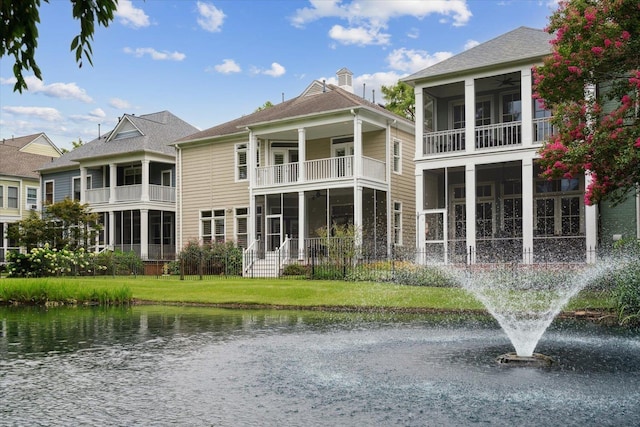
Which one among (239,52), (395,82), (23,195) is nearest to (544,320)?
(239,52)

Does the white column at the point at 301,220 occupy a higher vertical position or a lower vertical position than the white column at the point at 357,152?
lower

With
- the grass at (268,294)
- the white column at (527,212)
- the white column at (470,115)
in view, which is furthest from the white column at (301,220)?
the white column at (527,212)

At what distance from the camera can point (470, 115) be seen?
25.2 meters

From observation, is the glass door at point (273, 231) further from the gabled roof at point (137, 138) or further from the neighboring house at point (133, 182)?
the gabled roof at point (137, 138)

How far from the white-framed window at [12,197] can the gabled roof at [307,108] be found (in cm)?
1849

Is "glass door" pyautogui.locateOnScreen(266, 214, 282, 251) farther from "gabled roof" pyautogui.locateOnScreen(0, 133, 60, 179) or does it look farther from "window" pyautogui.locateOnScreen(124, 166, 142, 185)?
"gabled roof" pyautogui.locateOnScreen(0, 133, 60, 179)

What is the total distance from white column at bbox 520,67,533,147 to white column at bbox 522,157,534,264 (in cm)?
76

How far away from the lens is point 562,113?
18.2 meters

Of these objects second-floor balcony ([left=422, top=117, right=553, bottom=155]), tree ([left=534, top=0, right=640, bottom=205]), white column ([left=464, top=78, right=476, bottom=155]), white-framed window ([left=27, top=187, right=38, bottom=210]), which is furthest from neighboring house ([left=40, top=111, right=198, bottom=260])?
tree ([left=534, top=0, right=640, bottom=205])

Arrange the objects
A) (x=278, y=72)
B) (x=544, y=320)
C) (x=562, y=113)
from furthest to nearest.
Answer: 1. (x=278, y=72)
2. (x=562, y=113)
3. (x=544, y=320)

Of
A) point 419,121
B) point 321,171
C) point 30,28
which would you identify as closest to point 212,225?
point 321,171

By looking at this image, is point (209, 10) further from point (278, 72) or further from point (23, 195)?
point (23, 195)

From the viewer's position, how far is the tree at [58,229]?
35031 mm

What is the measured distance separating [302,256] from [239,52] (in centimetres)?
1020
